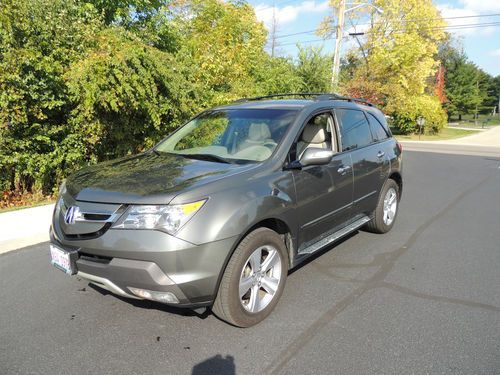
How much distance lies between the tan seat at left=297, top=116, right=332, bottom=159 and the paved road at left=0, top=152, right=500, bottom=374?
1.30 metres

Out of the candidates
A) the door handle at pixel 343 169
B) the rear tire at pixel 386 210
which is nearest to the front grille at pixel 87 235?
the door handle at pixel 343 169

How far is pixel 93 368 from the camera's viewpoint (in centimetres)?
272

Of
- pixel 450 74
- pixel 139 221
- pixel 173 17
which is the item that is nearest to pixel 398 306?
pixel 139 221

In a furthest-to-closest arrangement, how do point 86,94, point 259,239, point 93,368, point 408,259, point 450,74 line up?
point 450,74 → point 86,94 → point 408,259 → point 259,239 → point 93,368

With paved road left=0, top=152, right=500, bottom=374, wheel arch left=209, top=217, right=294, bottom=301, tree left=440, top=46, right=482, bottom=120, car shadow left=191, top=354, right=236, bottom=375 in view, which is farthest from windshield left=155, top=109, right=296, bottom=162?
tree left=440, top=46, right=482, bottom=120

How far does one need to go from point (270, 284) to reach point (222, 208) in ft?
2.91

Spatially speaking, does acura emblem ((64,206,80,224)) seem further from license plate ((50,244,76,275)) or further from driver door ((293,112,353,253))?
driver door ((293,112,353,253))

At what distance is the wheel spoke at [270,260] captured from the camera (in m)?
3.31

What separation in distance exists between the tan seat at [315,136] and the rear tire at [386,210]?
142cm

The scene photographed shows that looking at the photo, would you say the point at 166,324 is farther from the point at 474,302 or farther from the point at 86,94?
the point at 86,94

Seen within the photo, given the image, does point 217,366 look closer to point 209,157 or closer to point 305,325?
point 305,325

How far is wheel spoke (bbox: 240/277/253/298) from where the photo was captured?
10.1ft

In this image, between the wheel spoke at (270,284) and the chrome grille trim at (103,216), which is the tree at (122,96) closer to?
the chrome grille trim at (103,216)

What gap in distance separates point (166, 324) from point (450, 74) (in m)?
66.6
